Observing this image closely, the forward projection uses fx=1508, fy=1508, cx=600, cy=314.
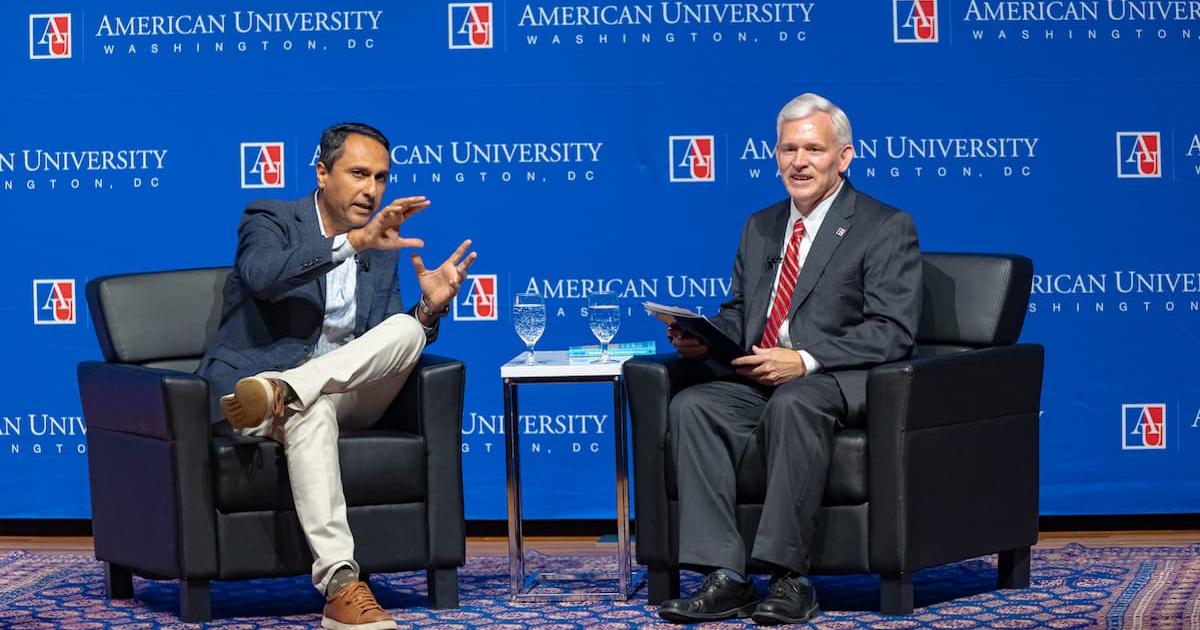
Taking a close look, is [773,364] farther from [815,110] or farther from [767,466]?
[815,110]

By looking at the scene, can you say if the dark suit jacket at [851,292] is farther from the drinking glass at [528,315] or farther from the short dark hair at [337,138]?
the short dark hair at [337,138]

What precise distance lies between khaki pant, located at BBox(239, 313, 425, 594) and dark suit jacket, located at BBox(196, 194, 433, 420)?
0.16 metres

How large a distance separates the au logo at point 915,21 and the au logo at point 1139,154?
2.30 feet

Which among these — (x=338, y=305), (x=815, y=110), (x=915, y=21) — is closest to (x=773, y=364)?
(x=815, y=110)

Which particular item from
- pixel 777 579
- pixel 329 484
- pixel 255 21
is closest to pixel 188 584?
pixel 329 484

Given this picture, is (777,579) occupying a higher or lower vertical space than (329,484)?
lower

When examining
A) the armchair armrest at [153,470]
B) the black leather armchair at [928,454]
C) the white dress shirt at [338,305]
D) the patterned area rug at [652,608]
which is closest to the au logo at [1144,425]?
the patterned area rug at [652,608]

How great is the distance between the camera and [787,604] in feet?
11.2

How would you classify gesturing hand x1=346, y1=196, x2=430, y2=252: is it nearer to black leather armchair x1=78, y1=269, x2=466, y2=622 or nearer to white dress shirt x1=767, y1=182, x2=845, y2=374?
black leather armchair x1=78, y1=269, x2=466, y2=622

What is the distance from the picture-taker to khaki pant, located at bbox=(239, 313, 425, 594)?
346cm

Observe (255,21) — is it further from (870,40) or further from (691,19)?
(870,40)

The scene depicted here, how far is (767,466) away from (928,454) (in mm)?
378

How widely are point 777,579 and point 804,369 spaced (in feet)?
1.72

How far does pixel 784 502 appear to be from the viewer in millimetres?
3414
